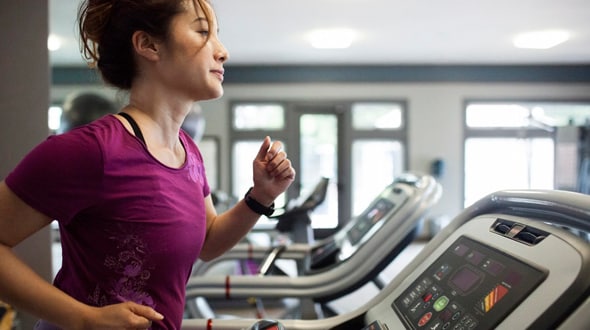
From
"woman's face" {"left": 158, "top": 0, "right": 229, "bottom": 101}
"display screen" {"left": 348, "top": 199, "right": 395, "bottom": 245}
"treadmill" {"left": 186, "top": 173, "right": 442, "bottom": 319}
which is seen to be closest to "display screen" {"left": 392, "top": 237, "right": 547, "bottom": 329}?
"woman's face" {"left": 158, "top": 0, "right": 229, "bottom": 101}

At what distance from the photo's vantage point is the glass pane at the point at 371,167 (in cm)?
742

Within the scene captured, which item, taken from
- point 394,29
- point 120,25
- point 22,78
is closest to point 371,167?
point 394,29

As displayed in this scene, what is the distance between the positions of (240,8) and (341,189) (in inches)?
138

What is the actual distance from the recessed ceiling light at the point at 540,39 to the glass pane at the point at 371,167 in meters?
2.13

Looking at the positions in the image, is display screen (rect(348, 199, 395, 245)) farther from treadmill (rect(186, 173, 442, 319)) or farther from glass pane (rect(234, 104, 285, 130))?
glass pane (rect(234, 104, 285, 130))

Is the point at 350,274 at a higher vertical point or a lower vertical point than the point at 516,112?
lower

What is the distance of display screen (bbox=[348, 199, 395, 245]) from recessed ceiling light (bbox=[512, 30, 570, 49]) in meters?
3.95

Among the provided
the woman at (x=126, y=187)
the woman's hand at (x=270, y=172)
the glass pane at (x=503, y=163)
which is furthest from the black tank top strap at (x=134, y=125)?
the glass pane at (x=503, y=163)

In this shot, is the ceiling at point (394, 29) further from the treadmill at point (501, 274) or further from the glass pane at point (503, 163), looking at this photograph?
the treadmill at point (501, 274)

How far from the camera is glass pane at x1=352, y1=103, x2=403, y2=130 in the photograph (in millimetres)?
7375

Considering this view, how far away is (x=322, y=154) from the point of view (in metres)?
7.42

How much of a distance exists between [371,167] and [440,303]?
6637mm

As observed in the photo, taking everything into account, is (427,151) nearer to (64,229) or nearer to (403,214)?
(403,214)

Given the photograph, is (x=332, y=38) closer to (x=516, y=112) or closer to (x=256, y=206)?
(x=516, y=112)
